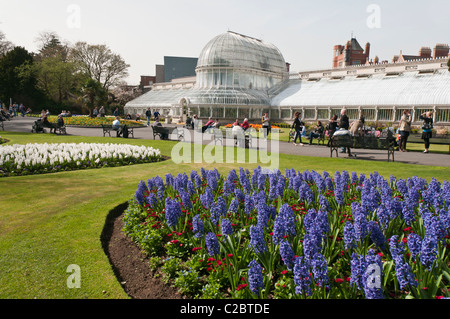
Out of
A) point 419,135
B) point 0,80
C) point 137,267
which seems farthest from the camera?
point 0,80

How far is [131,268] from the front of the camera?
4086 mm

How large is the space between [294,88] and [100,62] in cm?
3221

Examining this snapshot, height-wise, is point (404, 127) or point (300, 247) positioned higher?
point (404, 127)

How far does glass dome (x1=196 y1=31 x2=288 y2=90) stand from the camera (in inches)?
1647

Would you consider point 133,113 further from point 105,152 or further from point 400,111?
point 105,152

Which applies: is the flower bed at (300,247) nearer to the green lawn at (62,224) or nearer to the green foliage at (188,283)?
the green foliage at (188,283)

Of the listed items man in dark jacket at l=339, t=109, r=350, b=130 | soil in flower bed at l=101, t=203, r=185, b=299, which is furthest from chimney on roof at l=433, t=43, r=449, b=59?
soil in flower bed at l=101, t=203, r=185, b=299

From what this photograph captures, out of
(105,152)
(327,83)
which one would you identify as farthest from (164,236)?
(327,83)

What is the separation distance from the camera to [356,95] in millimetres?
33969

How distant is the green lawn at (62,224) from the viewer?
3.57 m

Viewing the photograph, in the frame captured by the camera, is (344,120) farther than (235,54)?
No

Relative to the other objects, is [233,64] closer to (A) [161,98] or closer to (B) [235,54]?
(B) [235,54]

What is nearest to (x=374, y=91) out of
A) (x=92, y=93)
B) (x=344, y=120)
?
(x=344, y=120)

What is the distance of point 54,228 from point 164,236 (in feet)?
6.07
